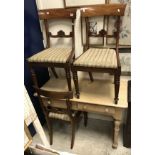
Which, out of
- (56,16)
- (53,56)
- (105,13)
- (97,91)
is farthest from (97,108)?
(56,16)

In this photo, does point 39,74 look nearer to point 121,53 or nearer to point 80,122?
point 80,122

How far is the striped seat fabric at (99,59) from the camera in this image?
133cm

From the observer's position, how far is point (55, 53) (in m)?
1.62

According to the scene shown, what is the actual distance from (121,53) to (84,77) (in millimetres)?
480

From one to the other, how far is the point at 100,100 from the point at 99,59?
0.37 meters

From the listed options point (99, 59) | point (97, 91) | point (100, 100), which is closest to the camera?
point (99, 59)

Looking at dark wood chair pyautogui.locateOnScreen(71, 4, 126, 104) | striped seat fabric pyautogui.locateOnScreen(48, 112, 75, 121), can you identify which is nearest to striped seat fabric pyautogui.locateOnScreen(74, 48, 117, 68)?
dark wood chair pyautogui.locateOnScreen(71, 4, 126, 104)

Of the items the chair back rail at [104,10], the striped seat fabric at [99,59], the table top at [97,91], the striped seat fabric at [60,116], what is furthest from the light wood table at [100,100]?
the chair back rail at [104,10]

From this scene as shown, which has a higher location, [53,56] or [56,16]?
[56,16]

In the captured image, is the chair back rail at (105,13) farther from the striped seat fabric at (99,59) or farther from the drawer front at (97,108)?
the drawer front at (97,108)

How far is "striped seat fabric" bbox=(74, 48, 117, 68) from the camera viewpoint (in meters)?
1.33

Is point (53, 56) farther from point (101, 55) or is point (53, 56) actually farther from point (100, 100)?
point (100, 100)
